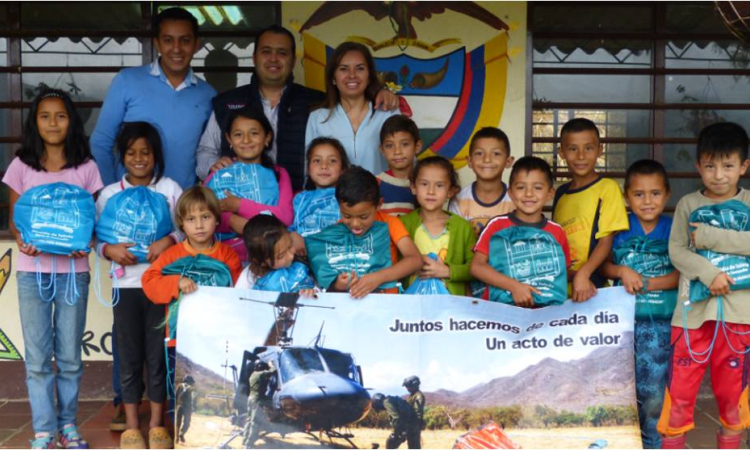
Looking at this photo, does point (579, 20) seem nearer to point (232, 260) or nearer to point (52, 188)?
point (232, 260)

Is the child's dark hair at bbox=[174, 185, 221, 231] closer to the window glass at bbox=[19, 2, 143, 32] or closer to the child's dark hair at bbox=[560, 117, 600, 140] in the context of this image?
the child's dark hair at bbox=[560, 117, 600, 140]

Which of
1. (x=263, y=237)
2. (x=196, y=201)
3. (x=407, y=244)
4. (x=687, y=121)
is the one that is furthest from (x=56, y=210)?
(x=687, y=121)

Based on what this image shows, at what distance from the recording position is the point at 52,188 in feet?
13.8

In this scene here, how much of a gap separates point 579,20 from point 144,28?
9.40ft

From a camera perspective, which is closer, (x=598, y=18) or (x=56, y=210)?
(x=56, y=210)

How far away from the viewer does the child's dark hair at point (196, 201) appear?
163 inches

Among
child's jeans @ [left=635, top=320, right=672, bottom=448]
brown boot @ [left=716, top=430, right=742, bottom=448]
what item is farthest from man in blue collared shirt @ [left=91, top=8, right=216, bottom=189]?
brown boot @ [left=716, top=430, right=742, bottom=448]

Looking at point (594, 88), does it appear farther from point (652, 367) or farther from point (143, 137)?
point (143, 137)

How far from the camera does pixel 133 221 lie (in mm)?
4285

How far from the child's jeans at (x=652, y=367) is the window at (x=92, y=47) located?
299cm

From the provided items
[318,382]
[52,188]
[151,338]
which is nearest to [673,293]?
[318,382]

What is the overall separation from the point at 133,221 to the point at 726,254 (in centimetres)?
284

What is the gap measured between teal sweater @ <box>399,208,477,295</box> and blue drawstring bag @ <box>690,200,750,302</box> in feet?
3.44

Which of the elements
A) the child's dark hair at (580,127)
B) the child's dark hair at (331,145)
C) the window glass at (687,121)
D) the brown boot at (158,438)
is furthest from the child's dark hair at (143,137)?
the window glass at (687,121)
